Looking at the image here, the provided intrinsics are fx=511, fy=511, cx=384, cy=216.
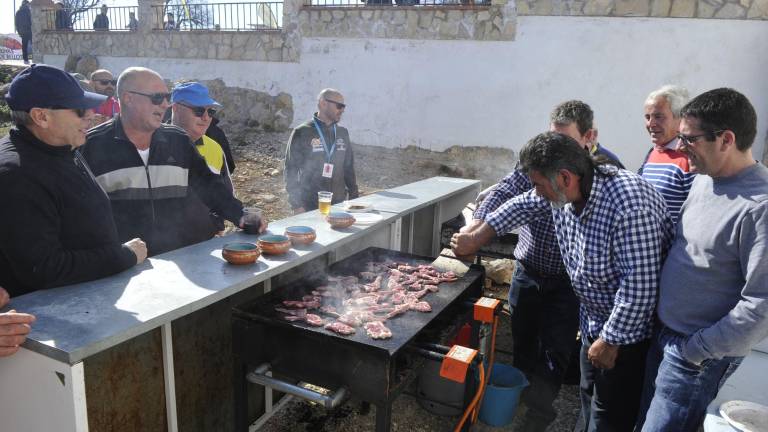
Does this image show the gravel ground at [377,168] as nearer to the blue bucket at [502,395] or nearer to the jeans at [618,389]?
the blue bucket at [502,395]

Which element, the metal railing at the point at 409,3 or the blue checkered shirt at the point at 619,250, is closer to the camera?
the blue checkered shirt at the point at 619,250

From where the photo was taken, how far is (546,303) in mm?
3281

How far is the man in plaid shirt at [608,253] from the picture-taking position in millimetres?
2223

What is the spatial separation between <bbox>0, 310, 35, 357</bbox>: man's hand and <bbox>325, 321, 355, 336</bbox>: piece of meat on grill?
1.09 metres

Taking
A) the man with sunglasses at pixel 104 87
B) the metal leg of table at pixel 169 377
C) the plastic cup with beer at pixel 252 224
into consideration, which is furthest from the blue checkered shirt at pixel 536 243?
the man with sunglasses at pixel 104 87

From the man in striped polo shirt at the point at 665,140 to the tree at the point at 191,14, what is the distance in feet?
43.0

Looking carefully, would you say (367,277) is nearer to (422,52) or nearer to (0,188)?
(0,188)

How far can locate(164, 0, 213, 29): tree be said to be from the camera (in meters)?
14.2

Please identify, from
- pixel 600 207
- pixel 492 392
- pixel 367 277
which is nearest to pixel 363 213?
pixel 367 277

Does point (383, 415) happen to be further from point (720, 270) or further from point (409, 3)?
point (409, 3)

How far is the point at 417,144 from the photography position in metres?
11.0

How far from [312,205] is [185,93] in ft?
6.20

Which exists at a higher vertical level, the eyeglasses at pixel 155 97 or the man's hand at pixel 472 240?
the eyeglasses at pixel 155 97

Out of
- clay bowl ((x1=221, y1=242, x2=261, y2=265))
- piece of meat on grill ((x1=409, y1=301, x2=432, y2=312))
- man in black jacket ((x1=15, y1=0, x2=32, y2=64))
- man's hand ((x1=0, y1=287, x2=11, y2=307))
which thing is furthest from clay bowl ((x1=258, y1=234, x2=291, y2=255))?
man in black jacket ((x1=15, y1=0, x2=32, y2=64))
